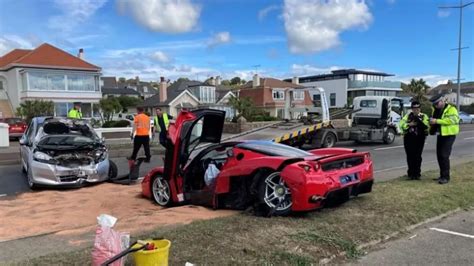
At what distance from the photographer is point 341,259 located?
451 centimetres

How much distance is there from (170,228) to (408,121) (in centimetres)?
586

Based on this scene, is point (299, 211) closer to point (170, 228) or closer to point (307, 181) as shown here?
point (307, 181)

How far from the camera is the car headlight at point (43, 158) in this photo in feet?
30.1

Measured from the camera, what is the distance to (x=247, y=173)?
19.8ft

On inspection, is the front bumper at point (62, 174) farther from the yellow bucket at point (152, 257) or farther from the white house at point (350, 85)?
the white house at point (350, 85)

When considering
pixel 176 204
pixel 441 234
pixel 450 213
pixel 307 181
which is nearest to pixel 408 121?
pixel 450 213

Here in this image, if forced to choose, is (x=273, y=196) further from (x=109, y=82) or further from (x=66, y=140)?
(x=109, y=82)

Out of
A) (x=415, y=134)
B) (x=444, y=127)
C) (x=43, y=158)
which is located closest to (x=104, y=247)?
(x=43, y=158)

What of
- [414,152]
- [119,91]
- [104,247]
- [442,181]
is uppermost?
[119,91]

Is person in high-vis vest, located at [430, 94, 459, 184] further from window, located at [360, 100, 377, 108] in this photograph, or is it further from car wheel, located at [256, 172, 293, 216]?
window, located at [360, 100, 377, 108]

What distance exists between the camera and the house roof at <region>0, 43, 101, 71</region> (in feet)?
146

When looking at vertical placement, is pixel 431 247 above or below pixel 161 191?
below

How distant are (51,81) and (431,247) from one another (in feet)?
151

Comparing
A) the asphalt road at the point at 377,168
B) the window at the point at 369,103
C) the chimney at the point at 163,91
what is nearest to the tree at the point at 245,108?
the window at the point at 369,103
